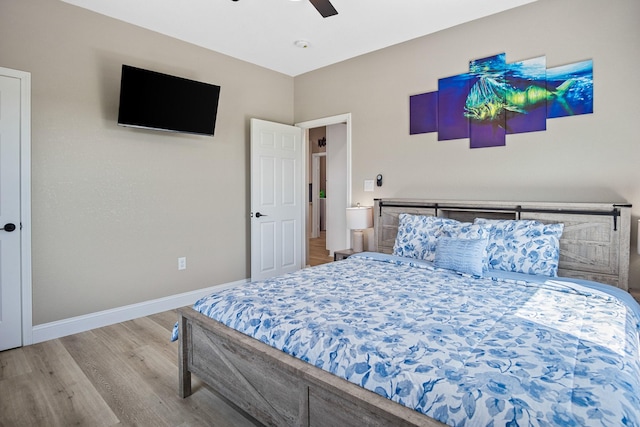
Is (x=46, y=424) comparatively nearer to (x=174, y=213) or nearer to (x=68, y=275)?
(x=68, y=275)

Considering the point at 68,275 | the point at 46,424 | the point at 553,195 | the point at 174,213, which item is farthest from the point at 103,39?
the point at 553,195

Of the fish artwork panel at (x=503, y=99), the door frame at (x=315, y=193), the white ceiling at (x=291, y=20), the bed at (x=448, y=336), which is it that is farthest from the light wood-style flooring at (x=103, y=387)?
the door frame at (x=315, y=193)

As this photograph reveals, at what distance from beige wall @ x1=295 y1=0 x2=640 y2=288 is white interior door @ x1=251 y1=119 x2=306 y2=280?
34.5 inches

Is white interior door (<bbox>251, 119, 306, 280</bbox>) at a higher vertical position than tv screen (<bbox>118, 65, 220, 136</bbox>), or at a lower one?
lower

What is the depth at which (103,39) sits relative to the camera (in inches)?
126

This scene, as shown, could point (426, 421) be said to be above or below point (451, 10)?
below

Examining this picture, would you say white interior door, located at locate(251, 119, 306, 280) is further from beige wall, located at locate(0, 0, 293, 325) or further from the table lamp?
the table lamp

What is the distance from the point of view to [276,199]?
4.52 m

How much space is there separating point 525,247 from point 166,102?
3.30 m

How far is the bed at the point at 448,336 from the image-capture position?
3.72ft

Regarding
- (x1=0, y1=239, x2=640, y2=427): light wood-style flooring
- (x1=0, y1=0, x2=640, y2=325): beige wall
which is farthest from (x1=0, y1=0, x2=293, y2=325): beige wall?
(x1=0, y1=239, x2=640, y2=427): light wood-style flooring

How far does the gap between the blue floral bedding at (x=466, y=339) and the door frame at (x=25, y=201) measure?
5.67 ft

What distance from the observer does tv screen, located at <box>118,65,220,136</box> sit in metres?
3.15

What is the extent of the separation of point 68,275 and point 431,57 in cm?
391
